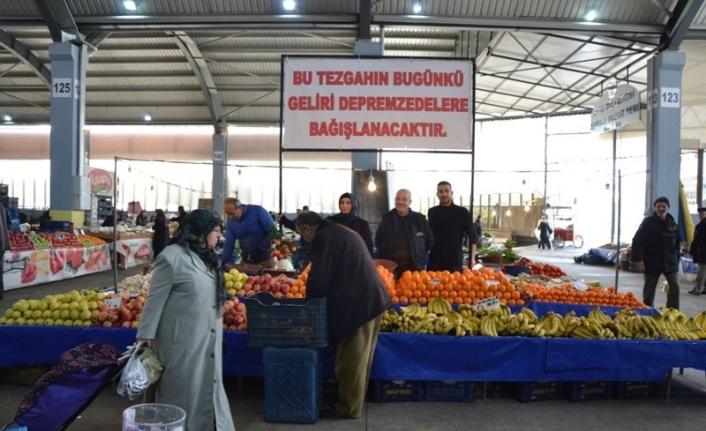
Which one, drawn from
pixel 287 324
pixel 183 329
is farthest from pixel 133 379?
pixel 287 324

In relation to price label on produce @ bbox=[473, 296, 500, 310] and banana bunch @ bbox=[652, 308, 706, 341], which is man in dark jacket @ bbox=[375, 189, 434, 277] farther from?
banana bunch @ bbox=[652, 308, 706, 341]

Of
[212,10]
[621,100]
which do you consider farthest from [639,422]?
[212,10]

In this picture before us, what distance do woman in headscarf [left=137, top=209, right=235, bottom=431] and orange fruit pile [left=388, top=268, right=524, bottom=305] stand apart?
8.17 feet

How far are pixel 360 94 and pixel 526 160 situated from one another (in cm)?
2108

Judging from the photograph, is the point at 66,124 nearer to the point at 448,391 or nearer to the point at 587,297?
the point at 448,391

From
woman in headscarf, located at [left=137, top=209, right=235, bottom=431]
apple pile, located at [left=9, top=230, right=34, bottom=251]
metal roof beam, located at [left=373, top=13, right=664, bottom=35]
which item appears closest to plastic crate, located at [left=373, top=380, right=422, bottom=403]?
woman in headscarf, located at [left=137, top=209, right=235, bottom=431]

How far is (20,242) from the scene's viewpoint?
34.9 ft

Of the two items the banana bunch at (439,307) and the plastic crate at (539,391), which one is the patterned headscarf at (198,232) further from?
the plastic crate at (539,391)

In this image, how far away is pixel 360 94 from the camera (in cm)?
775

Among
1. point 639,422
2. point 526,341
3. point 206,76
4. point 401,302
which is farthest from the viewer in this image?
point 206,76

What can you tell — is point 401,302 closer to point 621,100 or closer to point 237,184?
point 621,100

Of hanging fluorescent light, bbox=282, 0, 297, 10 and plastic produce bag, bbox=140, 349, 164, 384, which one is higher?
hanging fluorescent light, bbox=282, 0, 297, 10

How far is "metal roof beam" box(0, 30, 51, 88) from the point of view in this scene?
16391 millimetres

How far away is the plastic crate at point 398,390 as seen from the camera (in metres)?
4.52
